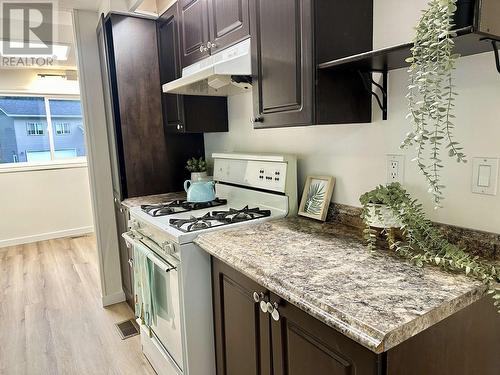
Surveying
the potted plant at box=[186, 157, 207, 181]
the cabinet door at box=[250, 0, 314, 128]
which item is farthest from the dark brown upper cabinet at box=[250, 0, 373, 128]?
the potted plant at box=[186, 157, 207, 181]

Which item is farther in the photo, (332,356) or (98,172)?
(98,172)

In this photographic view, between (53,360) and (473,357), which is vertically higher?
(473,357)

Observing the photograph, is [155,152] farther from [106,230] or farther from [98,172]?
[106,230]

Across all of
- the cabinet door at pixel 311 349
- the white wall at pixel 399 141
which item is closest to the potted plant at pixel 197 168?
the white wall at pixel 399 141

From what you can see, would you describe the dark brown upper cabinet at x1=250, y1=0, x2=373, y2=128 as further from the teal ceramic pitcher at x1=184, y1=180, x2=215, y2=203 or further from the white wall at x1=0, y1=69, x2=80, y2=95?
the white wall at x1=0, y1=69, x2=80, y2=95

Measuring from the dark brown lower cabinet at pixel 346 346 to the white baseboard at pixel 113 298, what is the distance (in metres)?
1.93

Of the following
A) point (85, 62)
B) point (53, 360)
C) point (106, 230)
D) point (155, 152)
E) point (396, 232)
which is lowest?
point (53, 360)

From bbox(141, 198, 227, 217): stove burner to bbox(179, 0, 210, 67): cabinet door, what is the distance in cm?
87

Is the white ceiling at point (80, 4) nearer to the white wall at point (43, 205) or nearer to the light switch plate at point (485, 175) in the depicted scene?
the light switch plate at point (485, 175)

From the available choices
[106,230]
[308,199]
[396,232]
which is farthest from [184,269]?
[106,230]

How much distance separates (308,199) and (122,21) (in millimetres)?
1765

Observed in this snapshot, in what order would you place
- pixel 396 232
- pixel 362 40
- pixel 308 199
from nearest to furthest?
pixel 396 232, pixel 362 40, pixel 308 199

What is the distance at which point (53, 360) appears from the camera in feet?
7.27

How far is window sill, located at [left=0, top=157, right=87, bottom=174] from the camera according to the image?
4594 millimetres
